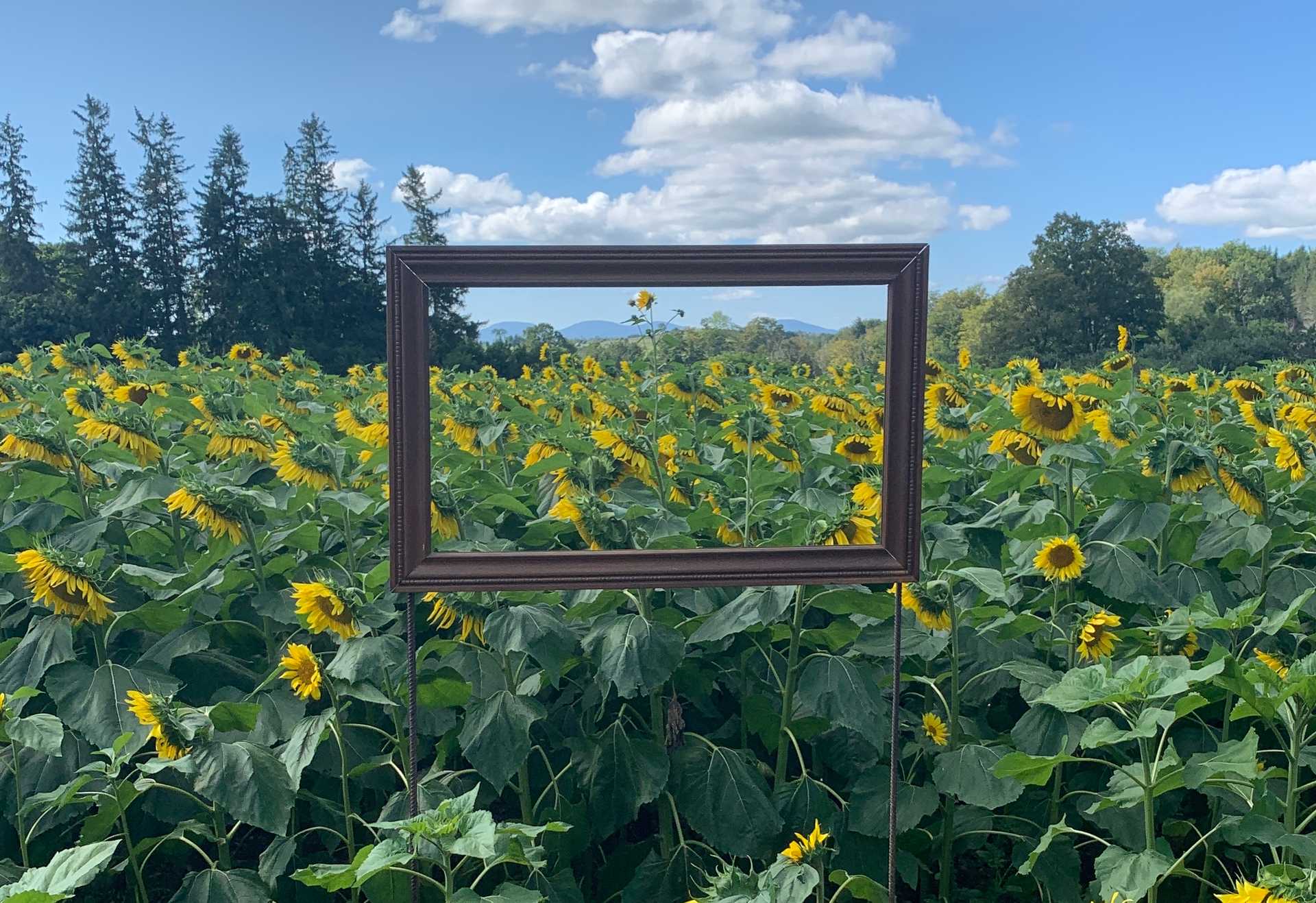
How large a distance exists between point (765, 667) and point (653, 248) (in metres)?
1.35

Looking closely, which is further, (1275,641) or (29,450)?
(29,450)

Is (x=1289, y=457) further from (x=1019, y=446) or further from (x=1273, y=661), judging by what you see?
(x=1273, y=661)

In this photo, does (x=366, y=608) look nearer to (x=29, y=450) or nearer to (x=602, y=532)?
(x=602, y=532)

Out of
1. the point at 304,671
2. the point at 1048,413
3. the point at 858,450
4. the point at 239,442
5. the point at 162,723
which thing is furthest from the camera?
the point at 858,450

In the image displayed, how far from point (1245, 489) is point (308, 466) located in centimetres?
262

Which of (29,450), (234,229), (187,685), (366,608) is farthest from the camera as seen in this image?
(234,229)

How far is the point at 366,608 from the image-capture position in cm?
Result: 237

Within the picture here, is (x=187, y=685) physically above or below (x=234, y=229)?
below

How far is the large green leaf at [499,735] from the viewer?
223 cm

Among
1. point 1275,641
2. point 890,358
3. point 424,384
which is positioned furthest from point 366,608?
point 1275,641

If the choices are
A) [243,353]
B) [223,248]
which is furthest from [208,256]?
[243,353]

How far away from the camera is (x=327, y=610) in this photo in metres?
2.30

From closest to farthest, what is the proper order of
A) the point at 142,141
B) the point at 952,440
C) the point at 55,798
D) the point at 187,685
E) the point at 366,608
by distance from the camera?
the point at 55,798
the point at 366,608
the point at 187,685
the point at 952,440
the point at 142,141

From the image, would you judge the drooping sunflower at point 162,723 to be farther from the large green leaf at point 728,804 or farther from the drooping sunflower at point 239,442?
the drooping sunflower at point 239,442
